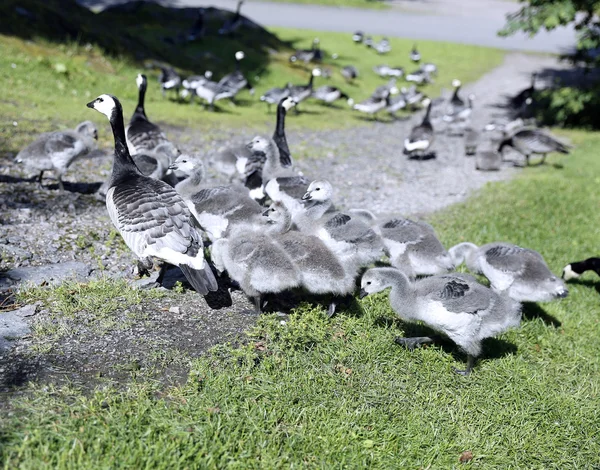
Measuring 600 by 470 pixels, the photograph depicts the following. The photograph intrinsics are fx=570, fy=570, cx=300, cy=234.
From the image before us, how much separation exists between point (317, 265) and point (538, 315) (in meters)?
3.56

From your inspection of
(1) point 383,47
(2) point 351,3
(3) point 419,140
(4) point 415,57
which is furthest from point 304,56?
(2) point 351,3

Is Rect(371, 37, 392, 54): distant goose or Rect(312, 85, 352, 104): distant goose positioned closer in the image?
Rect(312, 85, 352, 104): distant goose

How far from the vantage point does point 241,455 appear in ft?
14.3

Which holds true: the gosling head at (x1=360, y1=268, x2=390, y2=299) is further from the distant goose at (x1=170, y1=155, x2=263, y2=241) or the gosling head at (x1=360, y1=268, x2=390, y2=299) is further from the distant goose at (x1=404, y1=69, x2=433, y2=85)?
the distant goose at (x1=404, y1=69, x2=433, y2=85)

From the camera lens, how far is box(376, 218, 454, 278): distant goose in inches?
278

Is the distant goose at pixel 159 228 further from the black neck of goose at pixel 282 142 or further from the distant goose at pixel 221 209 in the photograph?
the black neck of goose at pixel 282 142

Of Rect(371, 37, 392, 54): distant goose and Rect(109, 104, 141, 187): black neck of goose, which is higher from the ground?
Rect(109, 104, 141, 187): black neck of goose

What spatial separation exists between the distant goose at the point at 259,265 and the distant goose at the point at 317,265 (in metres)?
0.10

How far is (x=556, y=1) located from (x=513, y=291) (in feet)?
44.9

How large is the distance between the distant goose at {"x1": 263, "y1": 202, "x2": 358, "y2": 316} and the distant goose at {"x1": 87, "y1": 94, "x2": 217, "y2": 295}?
917 mm

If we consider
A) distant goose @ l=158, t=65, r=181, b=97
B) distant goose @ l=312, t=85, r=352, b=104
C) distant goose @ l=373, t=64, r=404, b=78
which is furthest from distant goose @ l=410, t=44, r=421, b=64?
distant goose @ l=158, t=65, r=181, b=97

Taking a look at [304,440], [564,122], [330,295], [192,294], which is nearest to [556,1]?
[564,122]

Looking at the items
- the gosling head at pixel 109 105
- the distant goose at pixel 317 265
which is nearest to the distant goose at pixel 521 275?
the distant goose at pixel 317 265

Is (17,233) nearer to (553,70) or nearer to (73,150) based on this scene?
(73,150)
